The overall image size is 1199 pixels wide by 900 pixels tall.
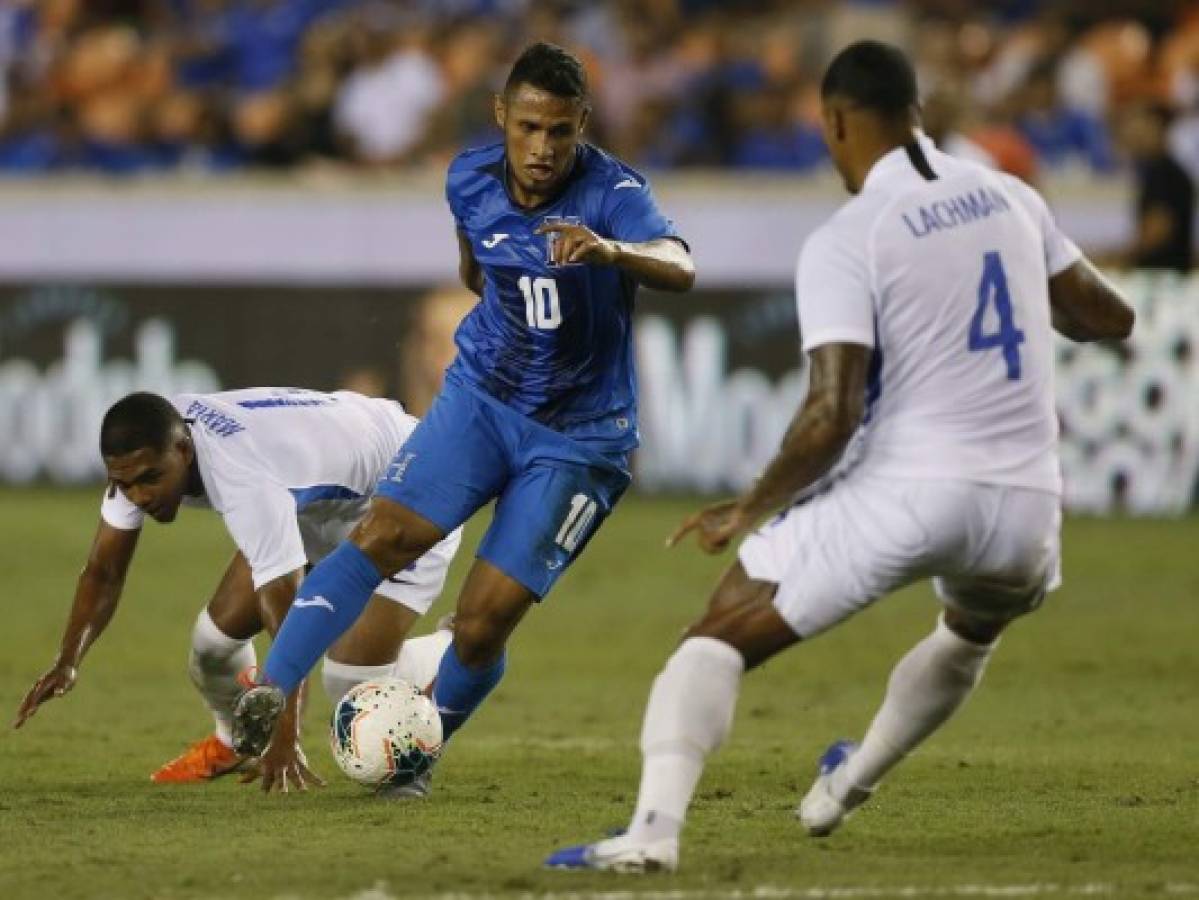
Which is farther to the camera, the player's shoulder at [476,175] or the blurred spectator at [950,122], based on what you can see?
the blurred spectator at [950,122]

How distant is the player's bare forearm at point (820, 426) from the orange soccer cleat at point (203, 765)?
3.03m

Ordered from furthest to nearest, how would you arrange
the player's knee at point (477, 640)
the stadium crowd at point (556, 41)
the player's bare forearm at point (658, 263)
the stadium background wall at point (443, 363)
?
1. the stadium crowd at point (556, 41)
2. the stadium background wall at point (443, 363)
3. the player's knee at point (477, 640)
4. the player's bare forearm at point (658, 263)

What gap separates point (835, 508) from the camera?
6293mm

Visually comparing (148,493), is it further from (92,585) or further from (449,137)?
(449,137)

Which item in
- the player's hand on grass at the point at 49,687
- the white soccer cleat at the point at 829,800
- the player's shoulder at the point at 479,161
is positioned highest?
the player's shoulder at the point at 479,161

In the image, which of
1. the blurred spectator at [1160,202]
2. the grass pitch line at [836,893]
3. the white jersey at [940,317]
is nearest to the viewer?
the grass pitch line at [836,893]

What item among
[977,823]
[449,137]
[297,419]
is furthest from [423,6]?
[977,823]

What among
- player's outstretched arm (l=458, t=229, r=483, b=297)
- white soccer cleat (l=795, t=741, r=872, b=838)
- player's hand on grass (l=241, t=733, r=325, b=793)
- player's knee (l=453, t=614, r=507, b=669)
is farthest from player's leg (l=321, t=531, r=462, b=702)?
white soccer cleat (l=795, t=741, r=872, b=838)

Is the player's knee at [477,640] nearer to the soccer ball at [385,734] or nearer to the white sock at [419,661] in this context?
the soccer ball at [385,734]

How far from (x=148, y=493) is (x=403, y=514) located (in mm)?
889

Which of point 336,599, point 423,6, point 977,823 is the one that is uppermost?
point 423,6

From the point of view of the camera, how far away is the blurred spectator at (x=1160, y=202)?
18406mm

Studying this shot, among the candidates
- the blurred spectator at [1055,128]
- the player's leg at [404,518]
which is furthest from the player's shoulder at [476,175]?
the blurred spectator at [1055,128]

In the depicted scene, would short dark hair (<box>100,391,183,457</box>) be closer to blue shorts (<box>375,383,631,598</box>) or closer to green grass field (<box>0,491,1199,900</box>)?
blue shorts (<box>375,383,631,598</box>)
